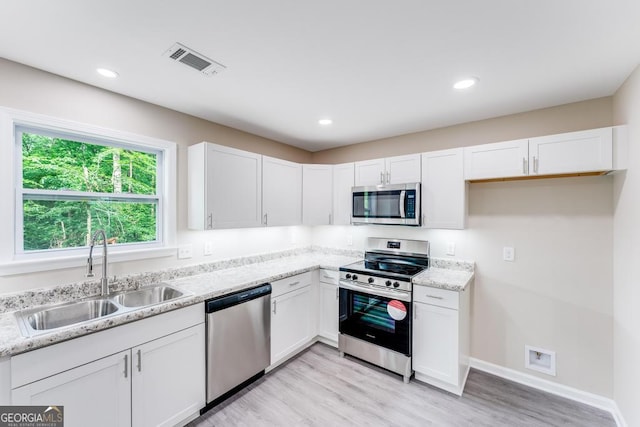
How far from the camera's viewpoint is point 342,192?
343 cm

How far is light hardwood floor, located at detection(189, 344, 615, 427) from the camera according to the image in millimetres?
2057

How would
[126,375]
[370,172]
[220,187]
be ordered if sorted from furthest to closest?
1. [370,172]
2. [220,187]
3. [126,375]

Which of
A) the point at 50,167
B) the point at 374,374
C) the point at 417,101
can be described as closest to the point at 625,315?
the point at 374,374

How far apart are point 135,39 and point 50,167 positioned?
1.19m

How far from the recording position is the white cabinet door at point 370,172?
3.10 m

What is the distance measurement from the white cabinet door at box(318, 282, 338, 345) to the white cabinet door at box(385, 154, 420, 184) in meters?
1.38

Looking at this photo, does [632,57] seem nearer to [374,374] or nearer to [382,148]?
[382,148]

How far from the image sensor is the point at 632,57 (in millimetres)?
1663

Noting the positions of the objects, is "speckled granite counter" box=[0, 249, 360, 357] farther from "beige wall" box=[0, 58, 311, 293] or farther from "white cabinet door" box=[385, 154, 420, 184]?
"white cabinet door" box=[385, 154, 420, 184]

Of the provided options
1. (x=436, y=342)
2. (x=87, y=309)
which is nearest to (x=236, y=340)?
(x=87, y=309)

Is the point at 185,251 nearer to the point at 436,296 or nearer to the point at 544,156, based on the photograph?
the point at 436,296

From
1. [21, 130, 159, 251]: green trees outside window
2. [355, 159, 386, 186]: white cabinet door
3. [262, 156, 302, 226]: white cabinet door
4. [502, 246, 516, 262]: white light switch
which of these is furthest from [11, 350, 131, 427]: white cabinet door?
[502, 246, 516, 262]: white light switch

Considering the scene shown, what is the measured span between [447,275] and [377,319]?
2.69 ft

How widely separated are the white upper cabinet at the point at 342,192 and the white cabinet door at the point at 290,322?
3.11 feet
